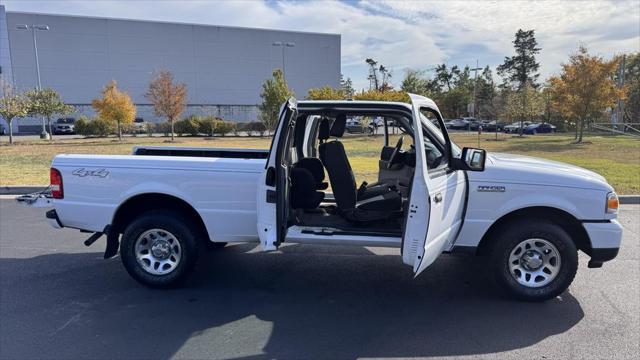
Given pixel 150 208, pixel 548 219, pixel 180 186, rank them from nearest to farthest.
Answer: pixel 548 219, pixel 180 186, pixel 150 208

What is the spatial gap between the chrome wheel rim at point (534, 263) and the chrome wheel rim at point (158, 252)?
3.31 metres

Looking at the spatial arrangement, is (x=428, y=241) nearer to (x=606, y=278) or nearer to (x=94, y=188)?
(x=606, y=278)

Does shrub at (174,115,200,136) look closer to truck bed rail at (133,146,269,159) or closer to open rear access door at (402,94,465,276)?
truck bed rail at (133,146,269,159)

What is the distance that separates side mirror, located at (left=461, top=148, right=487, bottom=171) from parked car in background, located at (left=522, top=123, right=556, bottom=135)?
162 feet

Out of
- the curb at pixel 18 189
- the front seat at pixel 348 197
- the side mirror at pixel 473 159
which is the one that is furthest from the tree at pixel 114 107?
the side mirror at pixel 473 159

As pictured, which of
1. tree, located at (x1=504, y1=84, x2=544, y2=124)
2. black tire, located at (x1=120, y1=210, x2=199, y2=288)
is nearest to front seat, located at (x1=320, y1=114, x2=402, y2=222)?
black tire, located at (x1=120, y1=210, x2=199, y2=288)

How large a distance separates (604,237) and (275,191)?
10.2 feet

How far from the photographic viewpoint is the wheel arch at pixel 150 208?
4.75m

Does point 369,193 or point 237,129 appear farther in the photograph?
point 237,129

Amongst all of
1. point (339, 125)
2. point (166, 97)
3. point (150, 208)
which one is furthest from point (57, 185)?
point (166, 97)

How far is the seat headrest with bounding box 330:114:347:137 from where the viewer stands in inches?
190

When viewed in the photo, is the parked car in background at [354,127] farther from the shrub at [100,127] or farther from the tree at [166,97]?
the shrub at [100,127]

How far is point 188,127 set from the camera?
3812 cm

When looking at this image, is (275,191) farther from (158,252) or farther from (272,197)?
(158,252)
